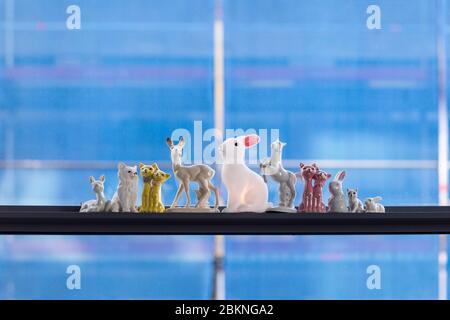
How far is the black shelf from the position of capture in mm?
1546

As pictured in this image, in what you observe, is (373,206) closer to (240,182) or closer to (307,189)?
(307,189)

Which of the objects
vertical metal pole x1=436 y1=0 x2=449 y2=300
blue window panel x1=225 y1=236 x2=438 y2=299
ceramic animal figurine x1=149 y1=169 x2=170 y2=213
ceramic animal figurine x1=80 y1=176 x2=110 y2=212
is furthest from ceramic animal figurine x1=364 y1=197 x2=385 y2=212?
vertical metal pole x1=436 y1=0 x2=449 y2=300

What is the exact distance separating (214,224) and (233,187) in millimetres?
236

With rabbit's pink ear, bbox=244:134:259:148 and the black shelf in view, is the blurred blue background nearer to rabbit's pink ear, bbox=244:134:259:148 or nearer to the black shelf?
rabbit's pink ear, bbox=244:134:259:148

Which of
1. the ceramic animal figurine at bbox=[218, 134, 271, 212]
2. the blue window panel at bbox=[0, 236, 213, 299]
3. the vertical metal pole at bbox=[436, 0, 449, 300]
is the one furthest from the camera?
the vertical metal pole at bbox=[436, 0, 449, 300]

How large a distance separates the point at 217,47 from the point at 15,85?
35.3 inches

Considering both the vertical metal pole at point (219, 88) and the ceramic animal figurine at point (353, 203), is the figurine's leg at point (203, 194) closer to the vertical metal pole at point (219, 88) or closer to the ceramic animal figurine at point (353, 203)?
the ceramic animal figurine at point (353, 203)

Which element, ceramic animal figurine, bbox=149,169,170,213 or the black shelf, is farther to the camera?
ceramic animal figurine, bbox=149,169,170,213

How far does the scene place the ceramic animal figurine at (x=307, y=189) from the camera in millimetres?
1815

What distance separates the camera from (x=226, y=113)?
2693mm

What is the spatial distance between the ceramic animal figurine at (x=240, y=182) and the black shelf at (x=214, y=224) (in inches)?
7.0

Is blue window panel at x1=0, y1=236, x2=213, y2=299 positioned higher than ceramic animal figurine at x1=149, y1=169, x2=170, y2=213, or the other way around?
ceramic animal figurine at x1=149, y1=169, x2=170, y2=213

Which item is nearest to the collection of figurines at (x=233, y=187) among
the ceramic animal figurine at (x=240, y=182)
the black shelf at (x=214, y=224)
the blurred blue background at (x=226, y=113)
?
the ceramic animal figurine at (x=240, y=182)
